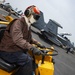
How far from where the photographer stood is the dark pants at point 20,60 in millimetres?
3318

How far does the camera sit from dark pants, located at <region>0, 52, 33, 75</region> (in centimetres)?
332

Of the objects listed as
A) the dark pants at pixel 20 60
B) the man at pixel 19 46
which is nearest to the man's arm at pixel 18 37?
the man at pixel 19 46

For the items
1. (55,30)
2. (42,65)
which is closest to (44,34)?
(55,30)

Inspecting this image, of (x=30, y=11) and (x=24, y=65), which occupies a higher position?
(x=30, y=11)

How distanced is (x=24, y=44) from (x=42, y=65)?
63 centimetres

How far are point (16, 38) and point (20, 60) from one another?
1.26ft

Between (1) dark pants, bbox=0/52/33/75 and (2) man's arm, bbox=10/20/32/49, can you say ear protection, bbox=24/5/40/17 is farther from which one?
(1) dark pants, bbox=0/52/33/75

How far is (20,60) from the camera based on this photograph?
331 cm

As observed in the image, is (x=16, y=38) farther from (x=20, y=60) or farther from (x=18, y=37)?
(x=20, y=60)

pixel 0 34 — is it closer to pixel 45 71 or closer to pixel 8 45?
pixel 8 45

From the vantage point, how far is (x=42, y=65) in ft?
11.8

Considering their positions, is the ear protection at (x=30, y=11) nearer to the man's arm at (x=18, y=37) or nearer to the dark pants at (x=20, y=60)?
the man's arm at (x=18, y=37)

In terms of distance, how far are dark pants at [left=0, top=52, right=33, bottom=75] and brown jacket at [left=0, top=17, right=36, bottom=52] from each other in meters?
0.08

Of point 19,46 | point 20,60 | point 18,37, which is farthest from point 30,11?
point 20,60
